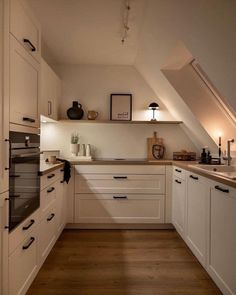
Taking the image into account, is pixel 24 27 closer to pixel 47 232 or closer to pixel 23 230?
pixel 23 230

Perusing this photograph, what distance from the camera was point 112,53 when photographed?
3.34 metres

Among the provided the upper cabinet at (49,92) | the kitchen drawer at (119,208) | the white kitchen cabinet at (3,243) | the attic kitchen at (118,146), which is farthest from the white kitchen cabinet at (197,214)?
the upper cabinet at (49,92)

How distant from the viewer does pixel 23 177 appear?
1.77m

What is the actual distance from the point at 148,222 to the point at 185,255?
83cm

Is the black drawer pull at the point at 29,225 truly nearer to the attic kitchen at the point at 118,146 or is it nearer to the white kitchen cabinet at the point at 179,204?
the attic kitchen at the point at 118,146

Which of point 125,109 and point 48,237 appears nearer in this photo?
point 48,237

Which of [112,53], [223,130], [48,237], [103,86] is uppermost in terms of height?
[112,53]

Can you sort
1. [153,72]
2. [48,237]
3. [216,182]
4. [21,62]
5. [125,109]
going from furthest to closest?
1. [125,109]
2. [153,72]
3. [48,237]
4. [216,182]
5. [21,62]

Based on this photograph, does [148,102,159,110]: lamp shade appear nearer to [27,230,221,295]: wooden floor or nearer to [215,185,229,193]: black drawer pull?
[27,230,221,295]: wooden floor

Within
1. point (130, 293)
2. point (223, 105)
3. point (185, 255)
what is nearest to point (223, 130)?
point (223, 105)

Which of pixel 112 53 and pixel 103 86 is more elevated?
pixel 112 53

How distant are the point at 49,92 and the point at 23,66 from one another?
4.57 ft

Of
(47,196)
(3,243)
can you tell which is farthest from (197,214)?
(3,243)

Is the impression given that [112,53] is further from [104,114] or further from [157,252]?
[157,252]
